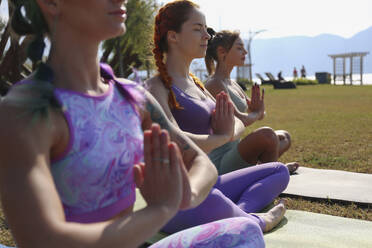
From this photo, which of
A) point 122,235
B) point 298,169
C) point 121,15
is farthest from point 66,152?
point 298,169

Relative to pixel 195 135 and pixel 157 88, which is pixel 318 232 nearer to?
pixel 195 135

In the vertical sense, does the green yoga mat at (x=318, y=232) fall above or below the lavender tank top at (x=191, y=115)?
below

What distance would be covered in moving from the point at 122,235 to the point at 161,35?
2170 millimetres

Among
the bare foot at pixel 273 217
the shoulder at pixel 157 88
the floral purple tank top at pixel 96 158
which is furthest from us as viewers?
the bare foot at pixel 273 217

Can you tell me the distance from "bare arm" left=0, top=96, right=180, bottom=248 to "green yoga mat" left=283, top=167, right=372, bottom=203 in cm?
335

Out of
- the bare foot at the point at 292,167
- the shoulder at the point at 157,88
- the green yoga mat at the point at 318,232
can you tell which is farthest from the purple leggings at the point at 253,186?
the bare foot at the point at 292,167

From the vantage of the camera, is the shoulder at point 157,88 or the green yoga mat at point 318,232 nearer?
the shoulder at point 157,88

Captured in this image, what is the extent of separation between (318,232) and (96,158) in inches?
95.0

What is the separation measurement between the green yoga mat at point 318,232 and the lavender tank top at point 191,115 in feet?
3.18

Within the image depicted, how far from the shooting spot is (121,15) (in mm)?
1312

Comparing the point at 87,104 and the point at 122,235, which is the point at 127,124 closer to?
the point at 87,104

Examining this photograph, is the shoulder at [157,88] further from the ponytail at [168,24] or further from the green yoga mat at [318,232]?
the green yoga mat at [318,232]

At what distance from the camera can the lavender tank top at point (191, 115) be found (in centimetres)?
286

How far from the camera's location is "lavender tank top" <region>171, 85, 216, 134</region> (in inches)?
113
